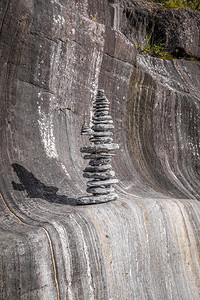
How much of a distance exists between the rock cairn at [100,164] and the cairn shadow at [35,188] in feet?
1.35

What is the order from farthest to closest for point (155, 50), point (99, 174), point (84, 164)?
point (155, 50) → point (84, 164) → point (99, 174)

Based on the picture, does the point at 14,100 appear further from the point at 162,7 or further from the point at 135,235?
the point at 162,7

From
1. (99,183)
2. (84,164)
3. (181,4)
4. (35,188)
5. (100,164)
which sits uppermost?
(181,4)

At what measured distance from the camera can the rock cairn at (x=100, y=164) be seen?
586 centimetres

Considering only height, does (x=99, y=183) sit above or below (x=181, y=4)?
below

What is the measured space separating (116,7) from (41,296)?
36.0 feet

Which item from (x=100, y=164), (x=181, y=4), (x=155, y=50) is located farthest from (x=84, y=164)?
(x=181, y=4)

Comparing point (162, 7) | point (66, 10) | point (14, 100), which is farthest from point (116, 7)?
point (14, 100)

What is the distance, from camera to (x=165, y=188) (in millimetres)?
9000

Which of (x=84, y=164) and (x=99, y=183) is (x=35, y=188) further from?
(x=84, y=164)

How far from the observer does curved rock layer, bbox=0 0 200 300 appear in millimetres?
4516

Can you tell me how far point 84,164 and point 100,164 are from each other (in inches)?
83.7

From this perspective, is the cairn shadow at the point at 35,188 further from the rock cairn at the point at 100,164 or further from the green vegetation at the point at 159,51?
the green vegetation at the point at 159,51

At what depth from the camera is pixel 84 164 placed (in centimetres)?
806
